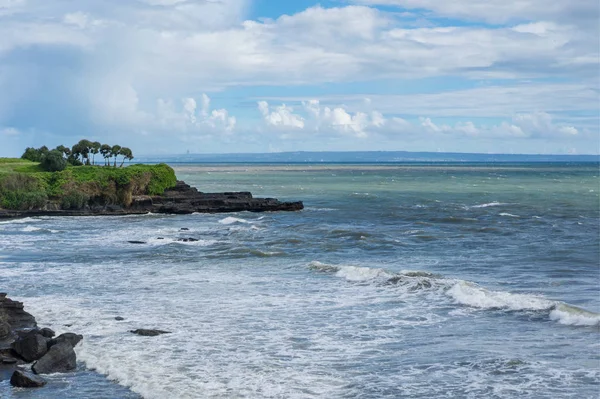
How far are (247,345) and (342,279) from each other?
1175cm

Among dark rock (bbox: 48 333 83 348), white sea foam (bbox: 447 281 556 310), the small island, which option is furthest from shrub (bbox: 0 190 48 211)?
dark rock (bbox: 48 333 83 348)

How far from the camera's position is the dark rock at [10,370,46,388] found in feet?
55.7

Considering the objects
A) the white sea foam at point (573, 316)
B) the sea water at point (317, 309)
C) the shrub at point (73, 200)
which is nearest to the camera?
the sea water at point (317, 309)

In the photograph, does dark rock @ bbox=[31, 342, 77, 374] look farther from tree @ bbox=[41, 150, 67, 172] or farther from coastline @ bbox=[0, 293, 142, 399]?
tree @ bbox=[41, 150, 67, 172]

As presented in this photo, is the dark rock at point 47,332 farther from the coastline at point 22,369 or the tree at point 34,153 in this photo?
the tree at point 34,153

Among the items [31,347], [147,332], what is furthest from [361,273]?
[31,347]

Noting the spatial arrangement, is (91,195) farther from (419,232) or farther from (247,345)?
(247,345)

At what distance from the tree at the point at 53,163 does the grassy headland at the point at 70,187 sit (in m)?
0.66

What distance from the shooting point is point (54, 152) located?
73.8 meters

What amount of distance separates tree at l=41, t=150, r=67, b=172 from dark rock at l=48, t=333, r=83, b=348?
53770mm

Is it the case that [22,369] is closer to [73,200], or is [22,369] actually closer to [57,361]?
[57,361]

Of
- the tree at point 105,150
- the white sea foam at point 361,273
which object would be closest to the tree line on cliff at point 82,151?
the tree at point 105,150

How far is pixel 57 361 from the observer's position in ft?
60.8

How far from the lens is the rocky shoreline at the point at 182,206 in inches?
2532
